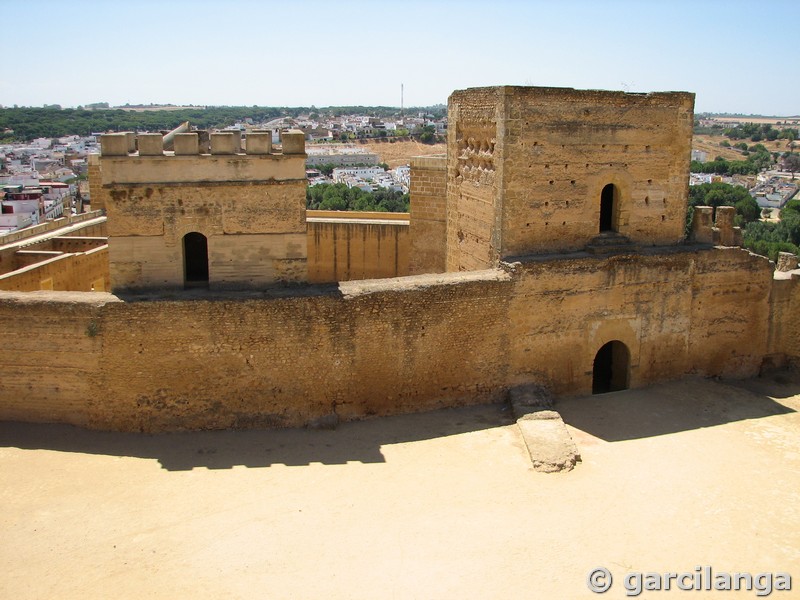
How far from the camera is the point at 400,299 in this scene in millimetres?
11859

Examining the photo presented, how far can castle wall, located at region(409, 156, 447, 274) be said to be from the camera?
1562 centimetres

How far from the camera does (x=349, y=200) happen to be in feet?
147

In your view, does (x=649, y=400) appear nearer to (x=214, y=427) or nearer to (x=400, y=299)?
(x=400, y=299)

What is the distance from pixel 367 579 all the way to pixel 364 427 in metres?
3.79

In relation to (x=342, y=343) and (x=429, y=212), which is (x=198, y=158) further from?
(x=429, y=212)

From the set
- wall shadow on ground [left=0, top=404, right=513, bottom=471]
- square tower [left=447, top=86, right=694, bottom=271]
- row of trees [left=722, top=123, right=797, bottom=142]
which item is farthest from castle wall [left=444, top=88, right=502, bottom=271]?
row of trees [left=722, top=123, right=797, bottom=142]

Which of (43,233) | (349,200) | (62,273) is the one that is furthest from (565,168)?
(349,200)

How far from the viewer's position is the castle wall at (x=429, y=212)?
15617 mm

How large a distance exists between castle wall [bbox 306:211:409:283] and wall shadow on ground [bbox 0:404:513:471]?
530 cm

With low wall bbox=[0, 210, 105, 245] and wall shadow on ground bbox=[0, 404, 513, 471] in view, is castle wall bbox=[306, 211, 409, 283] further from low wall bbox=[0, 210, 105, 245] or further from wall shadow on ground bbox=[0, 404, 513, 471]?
low wall bbox=[0, 210, 105, 245]

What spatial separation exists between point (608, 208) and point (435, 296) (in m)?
4.36

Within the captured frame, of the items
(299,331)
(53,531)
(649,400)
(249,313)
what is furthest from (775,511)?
(53,531)

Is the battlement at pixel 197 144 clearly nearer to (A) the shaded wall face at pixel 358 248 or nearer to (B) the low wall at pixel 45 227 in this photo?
(A) the shaded wall face at pixel 358 248

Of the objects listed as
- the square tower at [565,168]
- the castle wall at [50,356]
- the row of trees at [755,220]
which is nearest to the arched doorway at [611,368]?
the square tower at [565,168]
